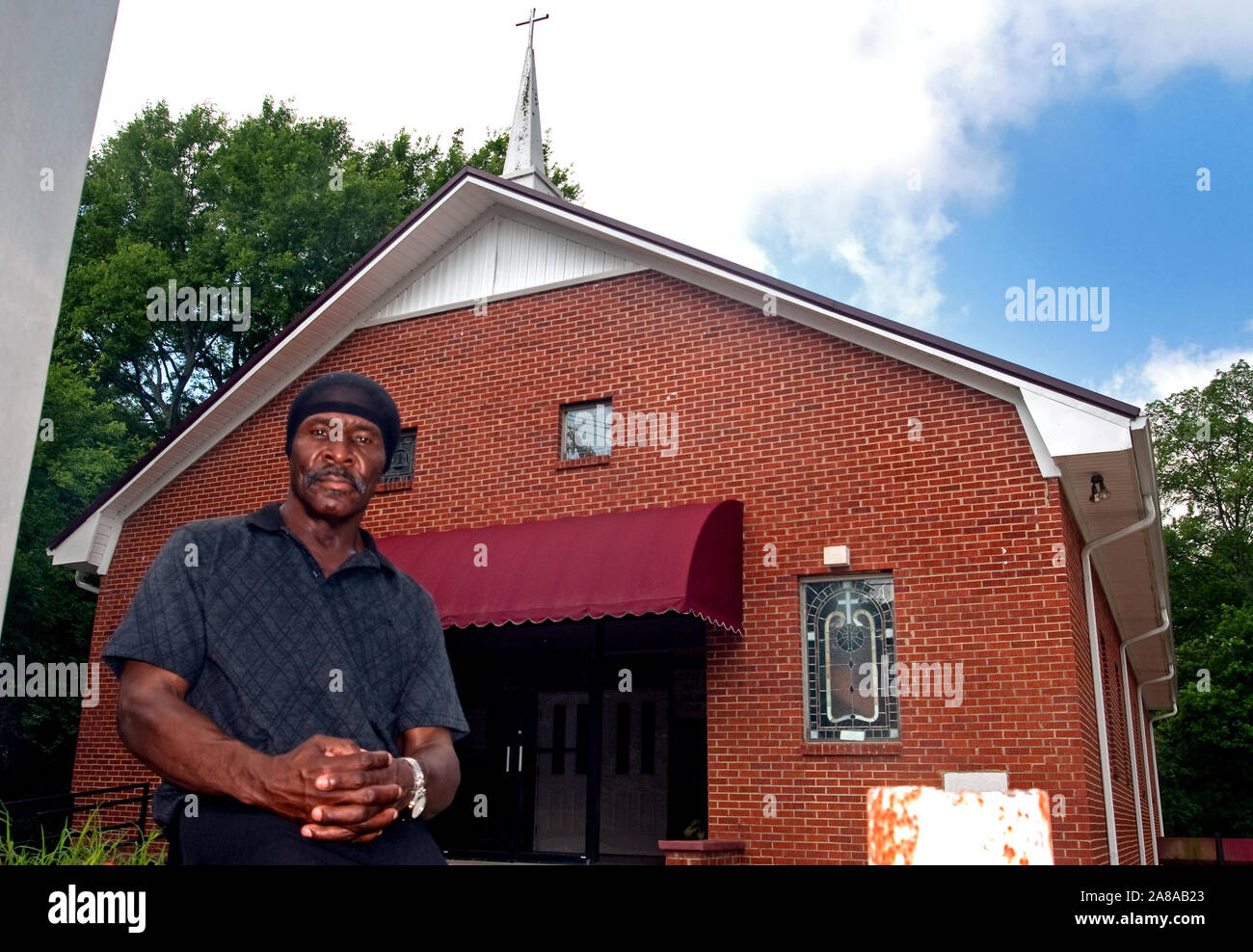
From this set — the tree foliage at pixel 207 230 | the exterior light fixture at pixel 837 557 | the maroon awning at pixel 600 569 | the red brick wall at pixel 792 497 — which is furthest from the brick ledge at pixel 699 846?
the tree foliage at pixel 207 230

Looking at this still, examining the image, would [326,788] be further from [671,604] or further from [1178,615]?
[1178,615]

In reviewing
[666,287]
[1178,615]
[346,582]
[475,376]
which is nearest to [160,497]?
[475,376]

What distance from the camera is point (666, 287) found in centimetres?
1120

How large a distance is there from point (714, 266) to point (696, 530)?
A: 111 inches

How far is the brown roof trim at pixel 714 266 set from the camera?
891 cm

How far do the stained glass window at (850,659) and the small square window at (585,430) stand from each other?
109 inches

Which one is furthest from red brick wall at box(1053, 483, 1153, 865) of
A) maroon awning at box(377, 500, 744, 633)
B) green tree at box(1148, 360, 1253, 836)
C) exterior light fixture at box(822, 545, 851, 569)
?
green tree at box(1148, 360, 1253, 836)

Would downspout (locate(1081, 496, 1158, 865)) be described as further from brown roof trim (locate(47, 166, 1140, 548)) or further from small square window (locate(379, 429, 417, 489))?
small square window (locate(379, 429, 417, 489))

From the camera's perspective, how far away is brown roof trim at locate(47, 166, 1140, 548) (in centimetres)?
891

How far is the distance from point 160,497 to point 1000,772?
10587mm

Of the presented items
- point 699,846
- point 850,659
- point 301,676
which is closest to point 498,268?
point 850,659

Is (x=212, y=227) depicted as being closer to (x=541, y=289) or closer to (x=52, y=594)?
(x=52, y=594)
